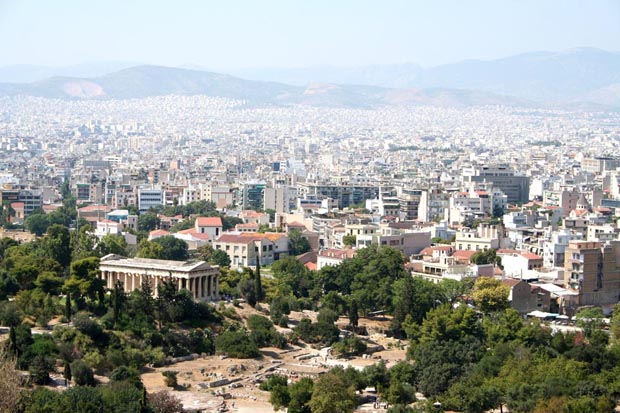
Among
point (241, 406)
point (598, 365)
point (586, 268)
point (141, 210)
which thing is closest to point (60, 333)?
point (241, 406)

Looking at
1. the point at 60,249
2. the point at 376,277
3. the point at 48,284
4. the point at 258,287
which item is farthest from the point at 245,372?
the point at 60,249

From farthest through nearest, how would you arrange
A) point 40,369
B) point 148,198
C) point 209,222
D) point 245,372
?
point 148,198 → point 209,222 → point 245,372 → point 40,369

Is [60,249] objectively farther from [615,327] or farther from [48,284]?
[615,327]

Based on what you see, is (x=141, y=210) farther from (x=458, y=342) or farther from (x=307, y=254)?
(x=458, y=342)

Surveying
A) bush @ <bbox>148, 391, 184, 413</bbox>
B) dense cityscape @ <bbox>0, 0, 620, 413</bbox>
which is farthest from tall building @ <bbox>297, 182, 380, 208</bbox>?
bush @ <bbox>148, 391, 184, 413</bbox>

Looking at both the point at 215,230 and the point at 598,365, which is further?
the point at 215,230

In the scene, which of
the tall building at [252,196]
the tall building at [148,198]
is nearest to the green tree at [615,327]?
the tall building at [252,196]
